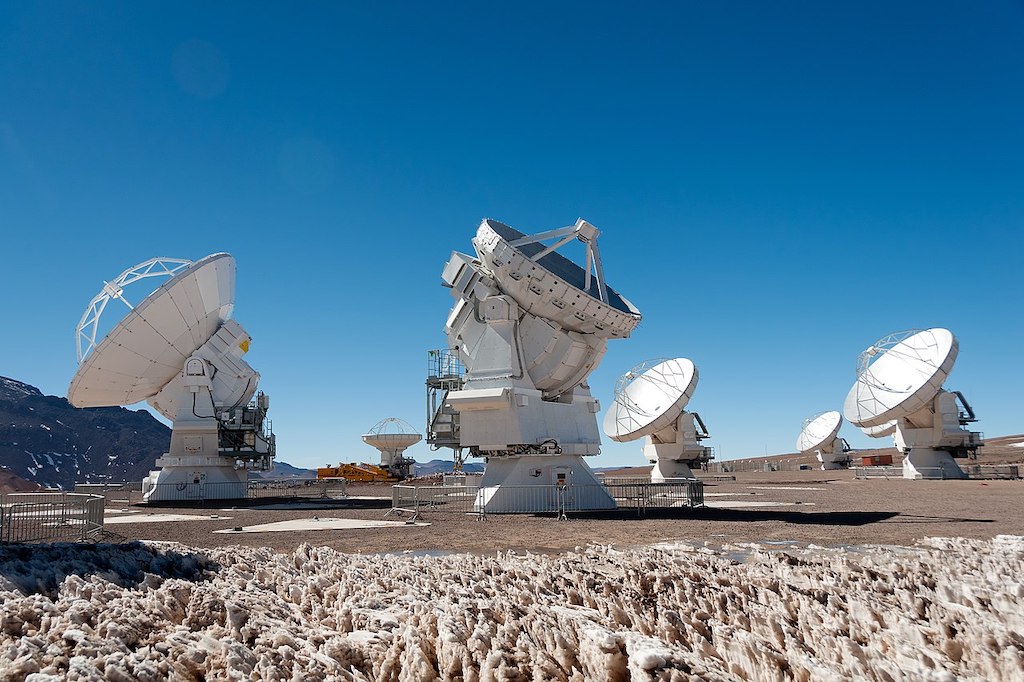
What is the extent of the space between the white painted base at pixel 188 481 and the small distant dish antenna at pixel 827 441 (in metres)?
50.9

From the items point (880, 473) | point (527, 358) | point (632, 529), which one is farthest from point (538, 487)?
point (880, 473)

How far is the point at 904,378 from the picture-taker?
39719 mm

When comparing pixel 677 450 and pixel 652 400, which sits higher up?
pixel 652 400

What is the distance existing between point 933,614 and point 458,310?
18.2 metres

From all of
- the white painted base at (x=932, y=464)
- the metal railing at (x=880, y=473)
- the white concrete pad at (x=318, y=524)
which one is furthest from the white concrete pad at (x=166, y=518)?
the metal railing at (x=880, y=473)

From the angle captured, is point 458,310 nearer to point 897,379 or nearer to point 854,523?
point 854,523

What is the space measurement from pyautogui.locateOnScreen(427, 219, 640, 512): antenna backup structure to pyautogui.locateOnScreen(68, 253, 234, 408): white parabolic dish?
12.0 meters

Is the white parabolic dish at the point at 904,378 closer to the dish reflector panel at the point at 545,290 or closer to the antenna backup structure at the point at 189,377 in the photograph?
the dish reflector panel at the point at 545,290

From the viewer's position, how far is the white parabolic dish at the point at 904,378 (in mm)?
37531

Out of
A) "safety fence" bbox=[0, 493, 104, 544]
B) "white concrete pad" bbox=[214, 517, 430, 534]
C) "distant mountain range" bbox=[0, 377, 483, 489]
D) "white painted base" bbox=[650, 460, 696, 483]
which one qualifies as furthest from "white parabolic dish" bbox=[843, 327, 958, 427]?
"distant mountain range" bbox=[0, 377, 483, 489]

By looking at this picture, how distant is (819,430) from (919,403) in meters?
27.1

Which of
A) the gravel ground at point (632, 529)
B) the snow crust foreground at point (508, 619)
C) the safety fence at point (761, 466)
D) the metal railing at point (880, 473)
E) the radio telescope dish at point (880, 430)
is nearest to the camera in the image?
the snow crust foreground at point (508, 619)

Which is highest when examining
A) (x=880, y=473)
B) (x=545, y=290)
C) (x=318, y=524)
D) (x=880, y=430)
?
(x=545, y=290)

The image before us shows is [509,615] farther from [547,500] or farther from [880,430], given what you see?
[880,430]
